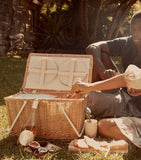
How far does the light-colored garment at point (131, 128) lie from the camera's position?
93.0 inches

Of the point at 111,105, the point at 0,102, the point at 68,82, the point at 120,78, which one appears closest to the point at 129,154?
the point at 120,78

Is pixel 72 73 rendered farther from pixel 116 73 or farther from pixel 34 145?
pixel 34 145

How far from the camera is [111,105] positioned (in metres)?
3.12

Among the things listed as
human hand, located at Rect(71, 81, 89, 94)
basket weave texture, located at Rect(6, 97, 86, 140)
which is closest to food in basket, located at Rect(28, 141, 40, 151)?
basket weave texture, located at Rect(6, 97, 86, 140)

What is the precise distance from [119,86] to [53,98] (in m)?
0.74

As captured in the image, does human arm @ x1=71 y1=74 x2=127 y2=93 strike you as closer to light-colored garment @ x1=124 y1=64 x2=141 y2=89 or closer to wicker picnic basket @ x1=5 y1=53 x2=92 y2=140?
light-colored garment @ x1=124 y1=64 x2=141 y2=89

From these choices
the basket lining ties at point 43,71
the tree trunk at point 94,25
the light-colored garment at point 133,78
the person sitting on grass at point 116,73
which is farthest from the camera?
the tree trunk at point 94,25

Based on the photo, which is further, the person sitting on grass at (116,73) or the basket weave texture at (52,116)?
the person sitting on grass at (116,73)

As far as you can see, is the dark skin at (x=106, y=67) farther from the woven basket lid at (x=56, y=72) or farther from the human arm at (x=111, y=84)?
the woven basket lid at (x=56, y=72)

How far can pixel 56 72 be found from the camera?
10.2 feet

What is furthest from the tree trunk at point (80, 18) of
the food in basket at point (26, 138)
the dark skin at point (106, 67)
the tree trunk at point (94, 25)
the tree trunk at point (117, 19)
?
the food in basket at point (26, 138)

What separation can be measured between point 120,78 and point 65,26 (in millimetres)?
11207

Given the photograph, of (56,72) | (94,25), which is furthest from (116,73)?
(94,25)

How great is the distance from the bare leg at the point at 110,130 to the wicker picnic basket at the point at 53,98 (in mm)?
212
